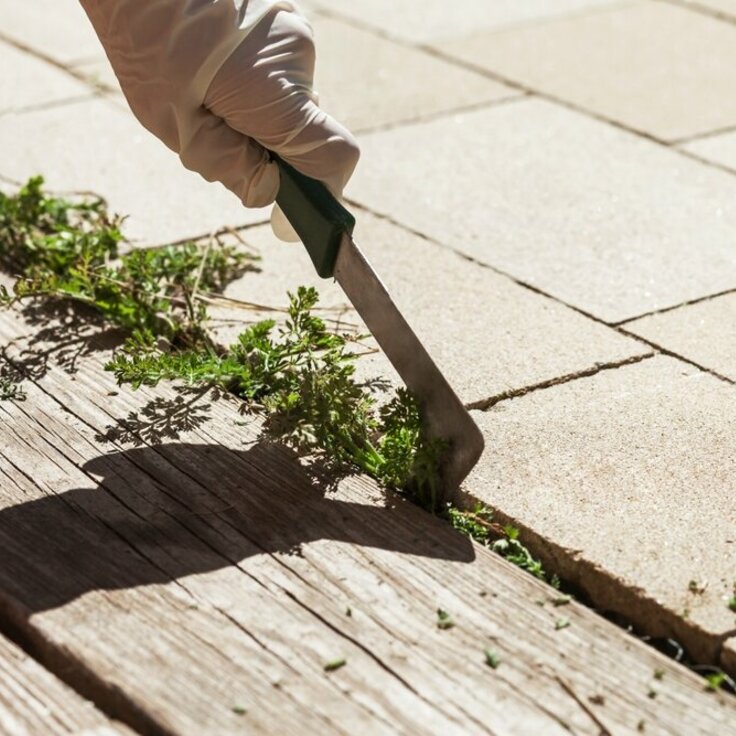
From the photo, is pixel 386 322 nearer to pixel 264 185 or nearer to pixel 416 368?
pixel 416 368

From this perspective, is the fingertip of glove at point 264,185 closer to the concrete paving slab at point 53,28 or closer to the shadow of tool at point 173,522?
the shadow of tool at point 173,522

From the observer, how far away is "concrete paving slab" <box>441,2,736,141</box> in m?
5.58

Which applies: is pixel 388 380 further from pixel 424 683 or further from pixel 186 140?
pixel 424 683

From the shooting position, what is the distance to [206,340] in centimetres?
385

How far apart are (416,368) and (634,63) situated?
3359 millimetres

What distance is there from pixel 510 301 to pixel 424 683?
68.2 inches

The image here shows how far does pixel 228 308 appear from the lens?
4.05 meters

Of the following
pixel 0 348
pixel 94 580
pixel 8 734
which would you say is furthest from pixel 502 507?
pixel 0 348

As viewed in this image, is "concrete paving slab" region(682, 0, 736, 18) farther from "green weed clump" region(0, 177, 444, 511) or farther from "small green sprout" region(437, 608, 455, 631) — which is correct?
"small green sprout" region(437, 608, 455, 631)

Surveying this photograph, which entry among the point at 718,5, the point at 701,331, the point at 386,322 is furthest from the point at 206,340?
the point at 718,5

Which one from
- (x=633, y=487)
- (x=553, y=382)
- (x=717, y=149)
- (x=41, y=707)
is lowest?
(x=41, y=707)

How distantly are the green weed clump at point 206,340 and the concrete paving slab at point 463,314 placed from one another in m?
0.14

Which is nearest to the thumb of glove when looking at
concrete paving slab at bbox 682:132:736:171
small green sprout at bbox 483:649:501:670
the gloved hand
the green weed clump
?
the gloved hand

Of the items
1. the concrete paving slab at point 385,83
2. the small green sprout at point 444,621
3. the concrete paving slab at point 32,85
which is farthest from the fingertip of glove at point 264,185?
the concrete paving slab at point 32,85
